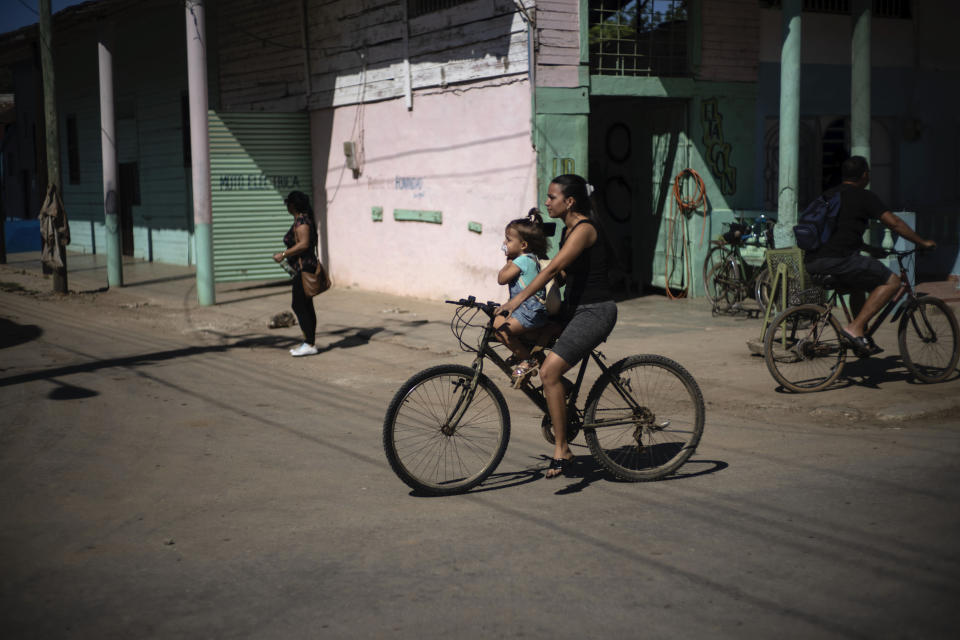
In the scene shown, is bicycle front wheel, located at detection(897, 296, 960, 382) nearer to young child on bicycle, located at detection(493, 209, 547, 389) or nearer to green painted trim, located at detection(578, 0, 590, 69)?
young child on bicycle, located at detection(493, 209, 547, 389)

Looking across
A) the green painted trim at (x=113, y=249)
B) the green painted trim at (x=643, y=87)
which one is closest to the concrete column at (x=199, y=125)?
the green painted trim at (x=113, y=249)

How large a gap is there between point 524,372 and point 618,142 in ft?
35.9

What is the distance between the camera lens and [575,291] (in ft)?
18.7

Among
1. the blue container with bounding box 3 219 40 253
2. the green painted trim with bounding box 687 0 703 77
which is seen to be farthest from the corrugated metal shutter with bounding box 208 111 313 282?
the blue container with bounding box 3 219 40 253

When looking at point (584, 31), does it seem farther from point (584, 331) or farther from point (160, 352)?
point (584, 331)

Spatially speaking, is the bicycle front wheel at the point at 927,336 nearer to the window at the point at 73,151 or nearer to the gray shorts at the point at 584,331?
the gray shorts at the point at 584,331

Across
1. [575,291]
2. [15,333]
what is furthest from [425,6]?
[575,291]

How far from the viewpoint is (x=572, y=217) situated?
18.6 ft

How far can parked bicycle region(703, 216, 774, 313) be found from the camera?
13.1 m

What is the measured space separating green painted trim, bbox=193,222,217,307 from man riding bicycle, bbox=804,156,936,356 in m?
9.66

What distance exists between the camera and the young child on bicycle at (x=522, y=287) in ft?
18.6

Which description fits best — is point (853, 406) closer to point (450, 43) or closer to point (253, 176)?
point (450, 43)

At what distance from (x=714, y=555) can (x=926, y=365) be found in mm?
4962

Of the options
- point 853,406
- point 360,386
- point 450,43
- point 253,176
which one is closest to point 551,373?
point 853,406
